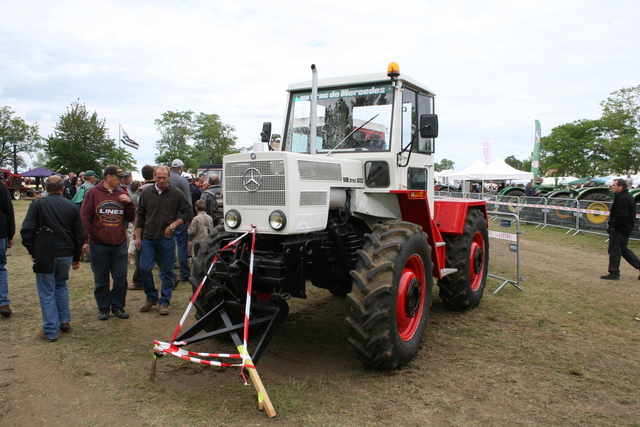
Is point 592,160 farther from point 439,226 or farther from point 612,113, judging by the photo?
point 439,226

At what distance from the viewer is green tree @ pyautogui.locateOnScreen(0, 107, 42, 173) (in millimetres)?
54281

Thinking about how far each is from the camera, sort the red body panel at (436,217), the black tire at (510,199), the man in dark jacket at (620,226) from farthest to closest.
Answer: the black tire at (510,199), the man in dark jacket at (620,226), the red body panel at (436,217)

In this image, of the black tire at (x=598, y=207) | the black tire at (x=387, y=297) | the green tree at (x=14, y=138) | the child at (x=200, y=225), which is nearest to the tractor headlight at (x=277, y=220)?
the black tire at (x=387, y=297)

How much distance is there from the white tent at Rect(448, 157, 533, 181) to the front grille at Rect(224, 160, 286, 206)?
2323 cm

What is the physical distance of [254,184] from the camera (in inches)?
158

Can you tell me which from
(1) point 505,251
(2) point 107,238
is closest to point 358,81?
(2) point 107,238

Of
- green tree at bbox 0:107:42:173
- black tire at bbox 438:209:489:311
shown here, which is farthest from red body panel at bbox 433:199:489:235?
green tree at bbox 0:107:42:173

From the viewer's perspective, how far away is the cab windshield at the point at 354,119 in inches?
197

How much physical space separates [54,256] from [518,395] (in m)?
4.72

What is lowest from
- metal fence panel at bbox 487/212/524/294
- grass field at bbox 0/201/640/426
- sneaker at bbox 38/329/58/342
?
grass field at bbox 0/201/640/426

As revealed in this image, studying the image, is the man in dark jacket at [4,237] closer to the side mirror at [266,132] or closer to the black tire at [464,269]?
the side mirror at [266,132]

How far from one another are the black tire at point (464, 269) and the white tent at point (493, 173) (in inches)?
792

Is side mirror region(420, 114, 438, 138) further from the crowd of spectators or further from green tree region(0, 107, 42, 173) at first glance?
green tree region(0, 107, 42, 173)

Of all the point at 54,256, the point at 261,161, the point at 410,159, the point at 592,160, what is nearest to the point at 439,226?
the point at 410,159
